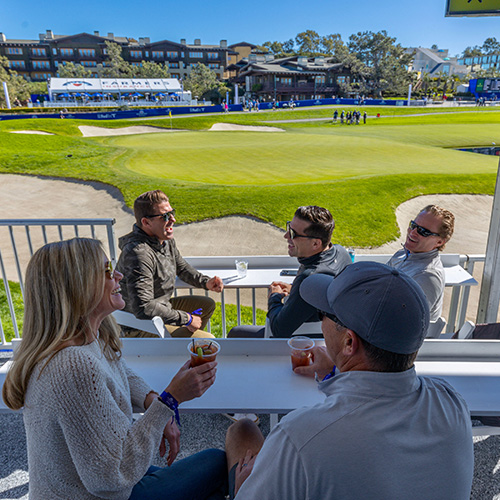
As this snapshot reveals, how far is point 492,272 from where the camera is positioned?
326 cm

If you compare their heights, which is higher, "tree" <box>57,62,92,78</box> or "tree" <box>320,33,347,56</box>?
"tree" <box>320,33,347,56</box>

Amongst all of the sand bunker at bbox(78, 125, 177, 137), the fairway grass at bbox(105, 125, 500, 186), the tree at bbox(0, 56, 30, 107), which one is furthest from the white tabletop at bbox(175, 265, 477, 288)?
the tree at bbox(0, 56, 30, 107)

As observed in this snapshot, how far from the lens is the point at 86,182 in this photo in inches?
492

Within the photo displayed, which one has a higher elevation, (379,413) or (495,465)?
(379,413)

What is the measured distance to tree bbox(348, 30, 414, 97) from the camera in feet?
202

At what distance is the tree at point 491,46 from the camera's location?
111 metres

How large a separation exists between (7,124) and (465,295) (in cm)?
2883

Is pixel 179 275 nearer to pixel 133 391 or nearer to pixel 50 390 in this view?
pixel 133 391

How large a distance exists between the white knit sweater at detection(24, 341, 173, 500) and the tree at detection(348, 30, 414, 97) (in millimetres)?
68467

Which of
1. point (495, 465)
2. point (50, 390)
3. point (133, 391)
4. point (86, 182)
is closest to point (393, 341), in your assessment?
point (50, 390)

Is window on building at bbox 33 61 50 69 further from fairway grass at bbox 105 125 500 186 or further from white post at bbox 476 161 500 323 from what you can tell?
white post at bbox 476 161 500 323

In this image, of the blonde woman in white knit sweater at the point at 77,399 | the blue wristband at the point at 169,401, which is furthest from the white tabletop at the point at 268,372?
the blonde woman in white knit sweater at the point at 77,399

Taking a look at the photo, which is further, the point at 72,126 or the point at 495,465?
the point at 72,126

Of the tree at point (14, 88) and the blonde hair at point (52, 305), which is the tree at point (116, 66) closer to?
the tree at point (14, 88)
